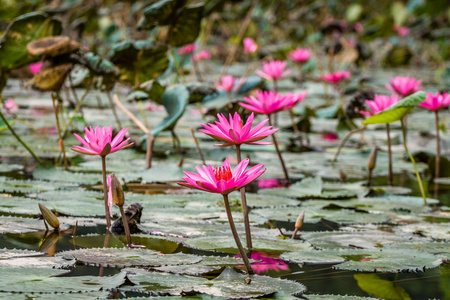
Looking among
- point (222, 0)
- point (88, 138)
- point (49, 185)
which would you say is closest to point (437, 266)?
point (88, 138)

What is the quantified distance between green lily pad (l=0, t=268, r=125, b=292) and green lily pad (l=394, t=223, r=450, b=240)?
0.87m

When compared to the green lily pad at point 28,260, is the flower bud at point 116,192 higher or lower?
higher

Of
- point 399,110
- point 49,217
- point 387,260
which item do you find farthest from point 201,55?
point 387,260

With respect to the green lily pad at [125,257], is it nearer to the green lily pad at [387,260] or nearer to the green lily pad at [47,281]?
the green lily pad at [47,281]

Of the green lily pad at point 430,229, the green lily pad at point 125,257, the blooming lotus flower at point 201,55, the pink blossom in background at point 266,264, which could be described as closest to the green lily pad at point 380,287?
the pink blossom in background at point 266,264

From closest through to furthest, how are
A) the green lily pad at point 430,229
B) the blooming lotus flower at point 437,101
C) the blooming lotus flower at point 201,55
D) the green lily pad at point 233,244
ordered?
the green lily pad at point 233,244, the green lily pad at point 430,229, the blooming lotus flower at point 437,101, the blooming lotus flower at point 201,55

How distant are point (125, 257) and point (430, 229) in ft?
2.84

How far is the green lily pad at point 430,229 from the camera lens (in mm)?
1565

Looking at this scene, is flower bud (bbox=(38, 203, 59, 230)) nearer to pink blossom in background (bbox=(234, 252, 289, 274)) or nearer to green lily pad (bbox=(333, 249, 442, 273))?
pink blossom in background (bbox=(234, 252, 289, 274))

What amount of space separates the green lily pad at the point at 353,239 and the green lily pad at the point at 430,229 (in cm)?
6

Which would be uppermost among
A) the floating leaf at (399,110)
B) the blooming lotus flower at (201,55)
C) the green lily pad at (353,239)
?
the blooming lotus flower at (201,55)

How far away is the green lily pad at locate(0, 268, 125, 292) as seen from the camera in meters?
0.98

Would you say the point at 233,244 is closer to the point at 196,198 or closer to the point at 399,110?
the point at 196,198

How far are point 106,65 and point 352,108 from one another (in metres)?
1.13
